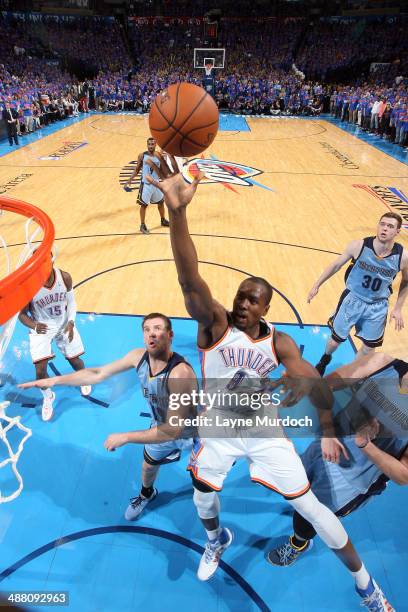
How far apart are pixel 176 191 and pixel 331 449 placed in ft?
5.83

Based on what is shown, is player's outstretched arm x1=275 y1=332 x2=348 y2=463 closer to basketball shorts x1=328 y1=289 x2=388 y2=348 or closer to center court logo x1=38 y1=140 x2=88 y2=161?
basketball shorts x1=328 y1=289 x2=388 y2=348

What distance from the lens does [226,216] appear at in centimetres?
923

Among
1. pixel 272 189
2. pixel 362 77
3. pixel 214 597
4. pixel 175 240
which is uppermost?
pixel 362 77

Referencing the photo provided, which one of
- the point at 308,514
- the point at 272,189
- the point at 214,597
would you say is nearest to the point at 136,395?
the point at 214,597

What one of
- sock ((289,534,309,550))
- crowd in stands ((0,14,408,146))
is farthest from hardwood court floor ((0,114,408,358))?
crowd in stands ((0,14,408,146))

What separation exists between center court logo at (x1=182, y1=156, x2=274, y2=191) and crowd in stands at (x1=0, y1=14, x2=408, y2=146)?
8.23m

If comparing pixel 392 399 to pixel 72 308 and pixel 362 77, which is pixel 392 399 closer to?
pixel 72 308

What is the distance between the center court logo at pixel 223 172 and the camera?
1155cm

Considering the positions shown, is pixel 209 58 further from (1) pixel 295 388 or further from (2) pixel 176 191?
(2) pixel 176 191

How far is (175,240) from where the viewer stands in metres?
2.02

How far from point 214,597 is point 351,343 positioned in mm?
3487

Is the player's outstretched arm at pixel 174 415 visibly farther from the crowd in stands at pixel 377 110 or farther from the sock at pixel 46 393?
the crowd in stands at pixel 377 110

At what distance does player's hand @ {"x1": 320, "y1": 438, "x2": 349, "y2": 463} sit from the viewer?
2.50 m

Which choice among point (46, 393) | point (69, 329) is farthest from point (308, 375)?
point (46, 393)
